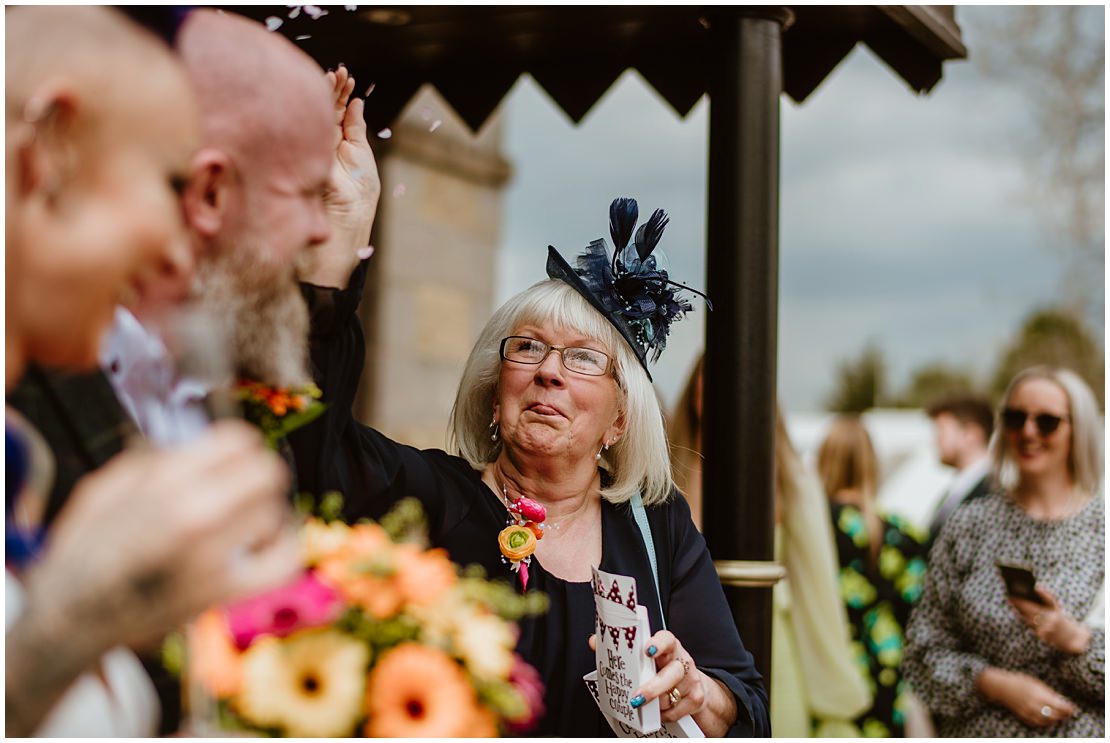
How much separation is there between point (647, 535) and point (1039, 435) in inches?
80.3

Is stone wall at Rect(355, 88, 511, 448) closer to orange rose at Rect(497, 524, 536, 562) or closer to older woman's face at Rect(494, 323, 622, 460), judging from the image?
older woman's face at Rect(494, 323, 622, 460)

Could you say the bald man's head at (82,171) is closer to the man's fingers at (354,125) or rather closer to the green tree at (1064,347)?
the man's fingers at (354,125)

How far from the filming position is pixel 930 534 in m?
4.99

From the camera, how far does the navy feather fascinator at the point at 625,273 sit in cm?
236

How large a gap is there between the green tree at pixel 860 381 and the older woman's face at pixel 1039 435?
4388cm

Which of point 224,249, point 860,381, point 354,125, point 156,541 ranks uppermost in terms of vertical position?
point 354,125

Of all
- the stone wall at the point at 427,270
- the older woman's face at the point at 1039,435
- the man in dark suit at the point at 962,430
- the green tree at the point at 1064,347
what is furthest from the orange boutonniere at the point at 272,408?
the green tree at the point at 1064,347

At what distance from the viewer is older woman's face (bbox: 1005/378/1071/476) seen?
12.3ft

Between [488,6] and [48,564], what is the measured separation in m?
2.36

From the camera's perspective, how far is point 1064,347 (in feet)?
61.0

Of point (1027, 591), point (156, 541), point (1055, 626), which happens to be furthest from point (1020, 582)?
point (156, 541)

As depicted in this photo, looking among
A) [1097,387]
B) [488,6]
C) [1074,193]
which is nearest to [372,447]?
[488,6]

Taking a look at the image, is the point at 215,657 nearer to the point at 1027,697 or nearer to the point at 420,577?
the point at 420,577

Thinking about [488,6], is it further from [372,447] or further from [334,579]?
[334,579]
